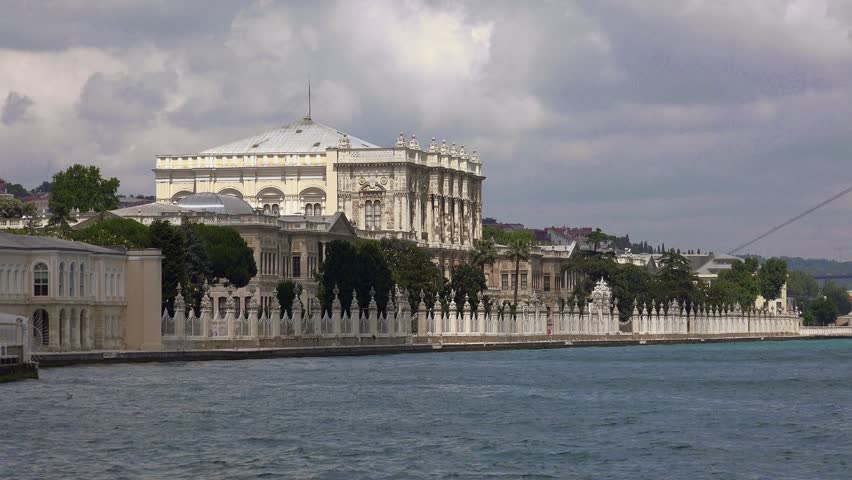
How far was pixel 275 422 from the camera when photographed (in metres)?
55.8

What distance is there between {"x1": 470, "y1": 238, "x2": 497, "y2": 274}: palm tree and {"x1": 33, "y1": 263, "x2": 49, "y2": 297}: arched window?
80778 millimetres

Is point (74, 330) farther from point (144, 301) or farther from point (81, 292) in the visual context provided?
point (144, 301)

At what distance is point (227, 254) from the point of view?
126 metres

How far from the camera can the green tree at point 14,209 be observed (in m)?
141

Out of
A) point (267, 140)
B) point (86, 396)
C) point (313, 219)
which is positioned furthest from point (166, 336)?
point (267, 140)

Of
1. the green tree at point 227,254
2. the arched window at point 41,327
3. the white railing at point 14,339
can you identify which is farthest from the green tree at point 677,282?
the white railing at point 14,339

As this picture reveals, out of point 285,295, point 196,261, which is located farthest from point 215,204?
point 196,261

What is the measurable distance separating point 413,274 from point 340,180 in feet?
97.8

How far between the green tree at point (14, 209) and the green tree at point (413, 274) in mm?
25805

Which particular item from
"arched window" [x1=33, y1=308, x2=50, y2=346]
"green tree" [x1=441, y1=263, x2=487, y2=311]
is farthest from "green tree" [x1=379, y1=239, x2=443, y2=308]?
"arched window" [x1=33, y1=308, x2=50, y2=346]

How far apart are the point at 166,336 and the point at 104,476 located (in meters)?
45.9

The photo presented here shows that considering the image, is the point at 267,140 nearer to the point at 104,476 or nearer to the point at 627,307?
the point at 627,307

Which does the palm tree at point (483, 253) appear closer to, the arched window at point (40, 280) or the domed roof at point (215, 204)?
the domed roof at point (215, 204)

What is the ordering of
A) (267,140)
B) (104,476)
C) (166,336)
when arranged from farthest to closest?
(267,140) → (166,336) → (104,476)
